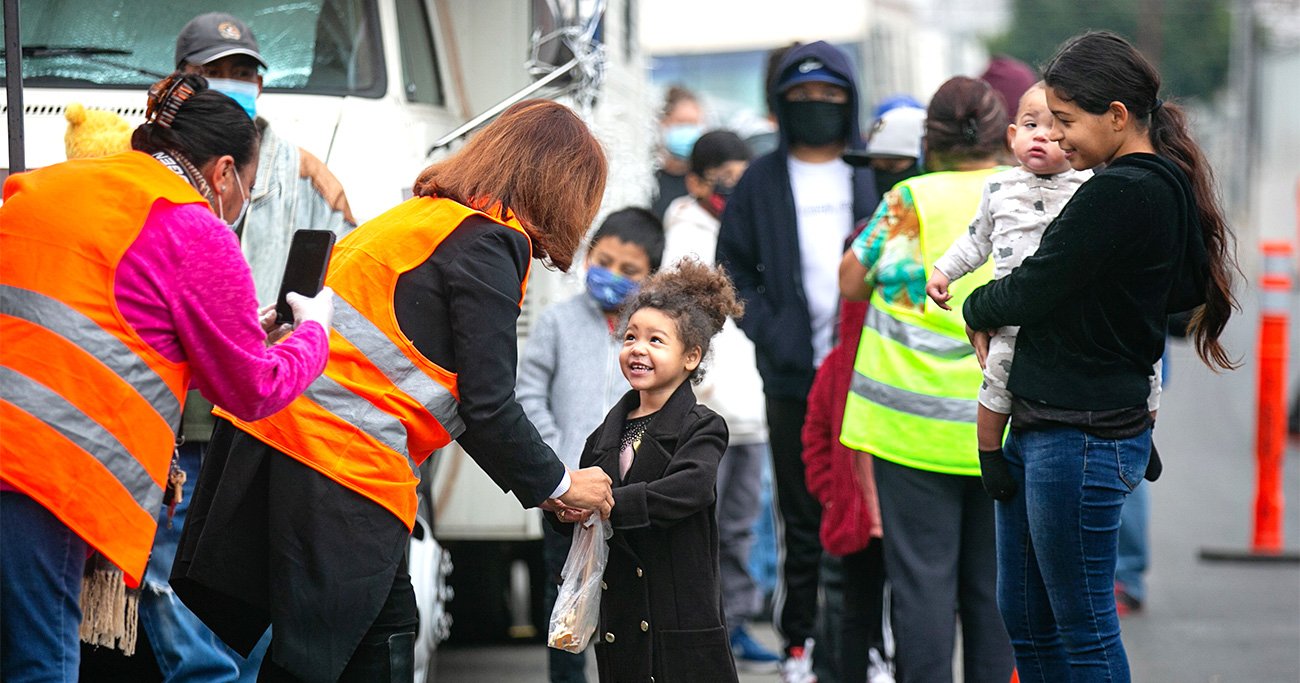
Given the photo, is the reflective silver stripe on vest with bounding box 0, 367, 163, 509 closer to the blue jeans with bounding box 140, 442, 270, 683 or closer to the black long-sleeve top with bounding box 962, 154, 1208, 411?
Answer: the blue jeans with bounding box 140, 442, 270, 683

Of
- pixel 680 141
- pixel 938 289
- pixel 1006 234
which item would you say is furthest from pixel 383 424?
pixel 680 141

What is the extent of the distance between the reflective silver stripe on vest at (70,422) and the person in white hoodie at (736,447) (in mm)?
3240

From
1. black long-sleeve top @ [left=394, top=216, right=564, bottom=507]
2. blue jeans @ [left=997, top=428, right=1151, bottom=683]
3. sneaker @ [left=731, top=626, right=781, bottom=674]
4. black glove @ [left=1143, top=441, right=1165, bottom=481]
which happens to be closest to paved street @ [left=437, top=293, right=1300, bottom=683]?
sneaker @ [left=731, top=626, right=781, bottom=674]

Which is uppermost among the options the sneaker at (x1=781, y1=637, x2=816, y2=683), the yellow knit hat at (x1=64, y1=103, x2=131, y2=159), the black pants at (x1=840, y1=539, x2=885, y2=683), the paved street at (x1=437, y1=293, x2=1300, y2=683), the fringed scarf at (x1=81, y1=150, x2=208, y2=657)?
the yellow knit hat at (x1=64, y1=103, x2=131, y2=159)

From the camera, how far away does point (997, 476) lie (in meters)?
3.90

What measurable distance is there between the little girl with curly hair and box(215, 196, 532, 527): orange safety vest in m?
0.51

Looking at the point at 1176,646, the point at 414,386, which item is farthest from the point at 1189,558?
the point at 414,386

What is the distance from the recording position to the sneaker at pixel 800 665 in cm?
563

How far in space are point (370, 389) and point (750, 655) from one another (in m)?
3.25

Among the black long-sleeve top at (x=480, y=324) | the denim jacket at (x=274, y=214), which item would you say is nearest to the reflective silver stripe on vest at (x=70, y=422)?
the black long-sleeve top at (x=480, y=324)

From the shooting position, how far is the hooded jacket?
550 centimetres

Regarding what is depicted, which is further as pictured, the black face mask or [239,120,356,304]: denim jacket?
the black face mask

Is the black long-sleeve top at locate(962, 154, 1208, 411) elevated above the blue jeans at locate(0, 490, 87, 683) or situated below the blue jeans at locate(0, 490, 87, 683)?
above

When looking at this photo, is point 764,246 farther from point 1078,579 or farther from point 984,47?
point 984,47
